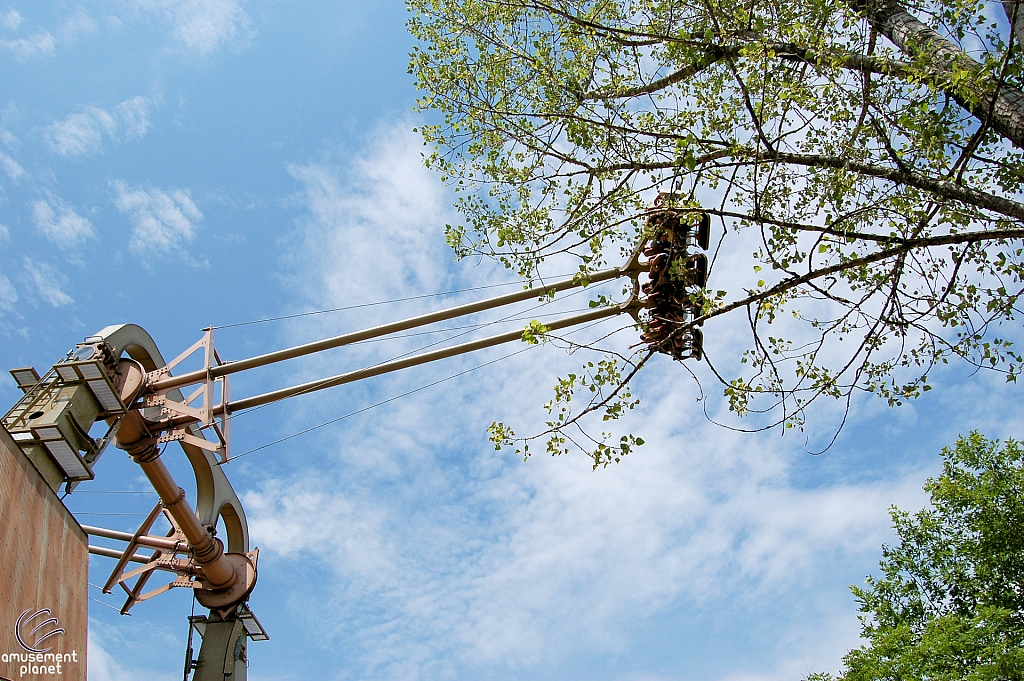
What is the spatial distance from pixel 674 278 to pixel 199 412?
9553mm

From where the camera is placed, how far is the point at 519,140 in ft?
29.1

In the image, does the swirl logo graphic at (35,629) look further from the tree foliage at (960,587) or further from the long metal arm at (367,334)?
the tree foliage at (960,587)

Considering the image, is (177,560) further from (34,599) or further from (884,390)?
(884,390)

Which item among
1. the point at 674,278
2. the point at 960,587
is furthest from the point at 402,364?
the point at 960,587

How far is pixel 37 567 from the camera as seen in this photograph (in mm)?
11070

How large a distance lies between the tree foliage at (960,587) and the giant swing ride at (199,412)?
11.9 m

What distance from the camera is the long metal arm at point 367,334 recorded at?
11.0m

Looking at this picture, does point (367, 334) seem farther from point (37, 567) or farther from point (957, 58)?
point (957, 58)

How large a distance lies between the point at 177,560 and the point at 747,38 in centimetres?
1649

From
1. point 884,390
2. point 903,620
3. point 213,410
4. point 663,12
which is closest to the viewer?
point 884,390

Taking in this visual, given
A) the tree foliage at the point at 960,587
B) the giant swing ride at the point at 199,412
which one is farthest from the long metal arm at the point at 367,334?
the tree foliage at the point at 960,587

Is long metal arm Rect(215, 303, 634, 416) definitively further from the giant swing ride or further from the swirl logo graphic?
the swirl logo graphic

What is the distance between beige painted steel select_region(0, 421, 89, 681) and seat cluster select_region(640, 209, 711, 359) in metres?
8.82

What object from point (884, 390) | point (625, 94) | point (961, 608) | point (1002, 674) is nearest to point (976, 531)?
point (961, 608)
